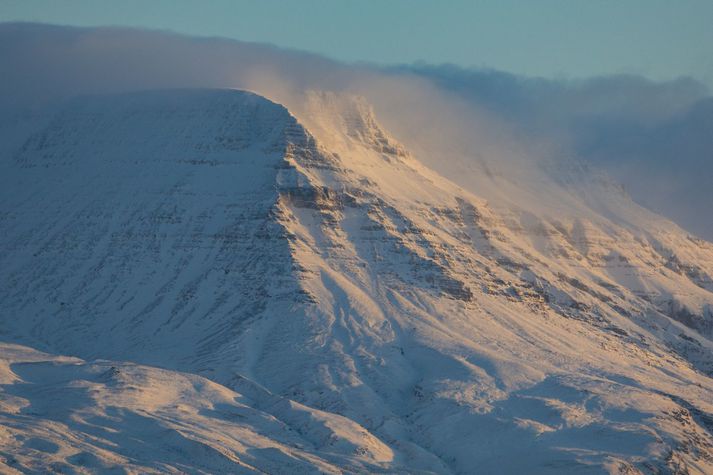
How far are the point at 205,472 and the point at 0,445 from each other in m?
25.0

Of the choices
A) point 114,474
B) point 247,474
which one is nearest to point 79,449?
point 114,474

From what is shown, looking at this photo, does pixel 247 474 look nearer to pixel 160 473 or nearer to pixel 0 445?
pixel 160 473

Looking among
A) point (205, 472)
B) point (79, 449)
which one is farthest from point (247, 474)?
point (79, 449)

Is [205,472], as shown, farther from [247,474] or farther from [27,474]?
[27,474]

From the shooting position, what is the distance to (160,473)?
639 feet

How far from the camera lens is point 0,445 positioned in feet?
635

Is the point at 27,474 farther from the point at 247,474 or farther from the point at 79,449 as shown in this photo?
the point at 247,474

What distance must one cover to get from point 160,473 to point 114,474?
19.9 ft

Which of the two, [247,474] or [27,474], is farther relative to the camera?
[247,474]

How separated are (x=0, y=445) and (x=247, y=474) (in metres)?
30.3

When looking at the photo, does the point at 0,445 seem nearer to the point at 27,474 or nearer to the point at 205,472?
the point at 27,474

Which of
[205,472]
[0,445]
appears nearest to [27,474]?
[0,445]

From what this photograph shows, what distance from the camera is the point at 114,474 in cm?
19150

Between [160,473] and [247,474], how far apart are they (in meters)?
11.2
